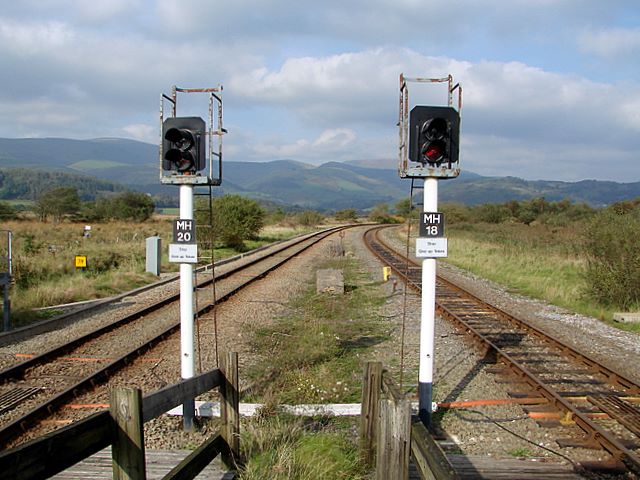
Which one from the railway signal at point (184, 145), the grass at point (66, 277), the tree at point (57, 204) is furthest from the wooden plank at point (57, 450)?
the tree at point (57, 204)

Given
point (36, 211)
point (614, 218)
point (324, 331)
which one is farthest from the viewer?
point (36, 211)

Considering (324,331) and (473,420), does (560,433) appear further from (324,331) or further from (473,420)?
(324,331)

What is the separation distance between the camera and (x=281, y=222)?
74.6 m

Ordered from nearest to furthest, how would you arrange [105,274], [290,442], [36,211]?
[290,442]
[105,274]
[36,211]

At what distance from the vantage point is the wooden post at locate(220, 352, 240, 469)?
14.6 ft

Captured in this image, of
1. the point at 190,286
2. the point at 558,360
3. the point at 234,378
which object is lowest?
the point at 558,360

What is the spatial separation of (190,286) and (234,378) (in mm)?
1652

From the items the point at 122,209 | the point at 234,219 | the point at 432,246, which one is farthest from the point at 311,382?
the point at 122,209

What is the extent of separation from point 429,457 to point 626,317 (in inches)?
416

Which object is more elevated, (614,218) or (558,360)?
(614,218)

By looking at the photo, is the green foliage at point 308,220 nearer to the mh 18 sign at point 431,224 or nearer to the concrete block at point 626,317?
the concrete block at point 626,317

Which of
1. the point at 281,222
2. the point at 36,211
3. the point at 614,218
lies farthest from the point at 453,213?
the point at 614,218

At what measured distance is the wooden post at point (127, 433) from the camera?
2908mm

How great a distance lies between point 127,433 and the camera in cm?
294
